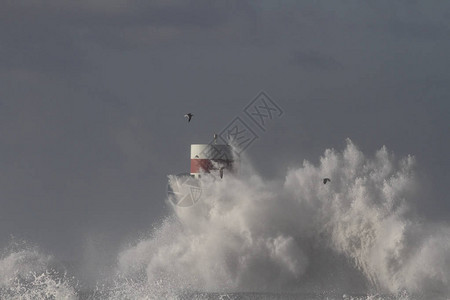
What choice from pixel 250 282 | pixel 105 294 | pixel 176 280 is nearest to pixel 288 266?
pixel 250 282

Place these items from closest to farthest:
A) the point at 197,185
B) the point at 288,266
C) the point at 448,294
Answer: the point at 448,294
the point at 288,266
the point at 197,185

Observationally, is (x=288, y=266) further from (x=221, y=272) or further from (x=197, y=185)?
(x=197, y=185)

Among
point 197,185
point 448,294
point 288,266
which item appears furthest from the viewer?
point 197,185

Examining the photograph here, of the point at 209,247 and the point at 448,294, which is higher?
the point at 209,247

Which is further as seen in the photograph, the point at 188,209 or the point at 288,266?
the point at 188,209

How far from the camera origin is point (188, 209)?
83.2 m

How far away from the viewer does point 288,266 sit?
7694cm

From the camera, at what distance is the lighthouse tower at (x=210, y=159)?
275 feet


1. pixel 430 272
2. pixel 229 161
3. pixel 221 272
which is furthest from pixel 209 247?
pixel 430 272

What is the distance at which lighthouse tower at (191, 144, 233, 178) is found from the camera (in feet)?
275

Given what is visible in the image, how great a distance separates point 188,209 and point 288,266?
10.4m

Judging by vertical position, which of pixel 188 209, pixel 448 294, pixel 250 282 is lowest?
pixel 448 294

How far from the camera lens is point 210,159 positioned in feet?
276

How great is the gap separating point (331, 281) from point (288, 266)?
3.32 meters
